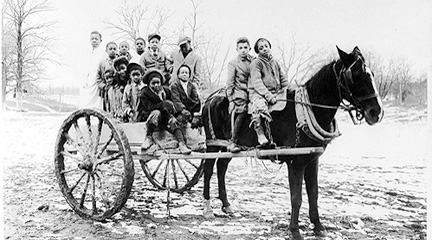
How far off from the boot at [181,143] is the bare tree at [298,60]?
125 centimetres

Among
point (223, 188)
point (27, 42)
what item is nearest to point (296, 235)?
point (223, 188)

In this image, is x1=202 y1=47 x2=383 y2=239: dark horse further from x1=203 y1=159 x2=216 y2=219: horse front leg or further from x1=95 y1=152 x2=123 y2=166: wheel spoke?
x1=95 y1=152 x2=123 y2=166: wheel spoke

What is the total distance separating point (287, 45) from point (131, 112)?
73.2 inches

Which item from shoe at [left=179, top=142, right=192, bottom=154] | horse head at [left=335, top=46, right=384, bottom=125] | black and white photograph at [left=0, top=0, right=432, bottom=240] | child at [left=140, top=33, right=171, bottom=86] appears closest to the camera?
→ horse head at [left=335, top=46, right=384, bottom=125]

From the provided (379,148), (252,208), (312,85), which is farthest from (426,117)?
(252,208)

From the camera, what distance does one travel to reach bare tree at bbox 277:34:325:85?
422 cm

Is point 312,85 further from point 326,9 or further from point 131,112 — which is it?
point 131,112

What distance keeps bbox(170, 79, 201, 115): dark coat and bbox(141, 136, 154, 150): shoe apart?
433 millimetres

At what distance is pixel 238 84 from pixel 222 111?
0.43 m

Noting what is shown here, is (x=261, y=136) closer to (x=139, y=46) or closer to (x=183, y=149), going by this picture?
(x=183, y=149)

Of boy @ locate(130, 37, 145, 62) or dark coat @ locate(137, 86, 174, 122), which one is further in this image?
boy @ locate(130, 37, 145, 62)

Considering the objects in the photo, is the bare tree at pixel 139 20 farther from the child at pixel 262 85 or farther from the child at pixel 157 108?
the child at pixel 262 85

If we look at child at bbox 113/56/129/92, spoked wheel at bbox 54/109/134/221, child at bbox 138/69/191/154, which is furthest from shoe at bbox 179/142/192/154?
child at bbox 113/56/129/92

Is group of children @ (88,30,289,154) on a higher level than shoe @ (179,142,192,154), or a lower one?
higher
